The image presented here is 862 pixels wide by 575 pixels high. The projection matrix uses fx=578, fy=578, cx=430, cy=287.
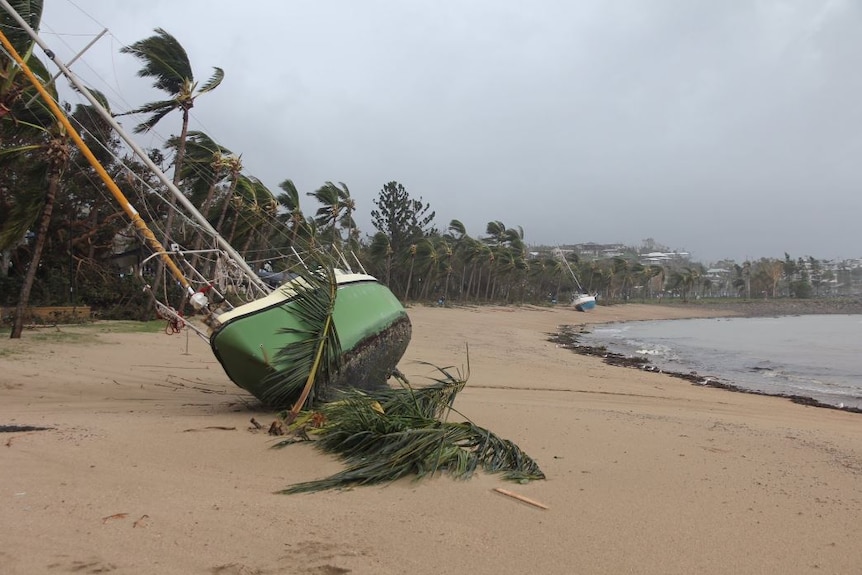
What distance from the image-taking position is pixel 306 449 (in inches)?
217

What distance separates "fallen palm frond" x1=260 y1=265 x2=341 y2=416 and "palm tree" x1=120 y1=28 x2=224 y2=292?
11.5 metres

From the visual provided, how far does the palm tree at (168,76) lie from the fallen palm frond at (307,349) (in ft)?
37.7

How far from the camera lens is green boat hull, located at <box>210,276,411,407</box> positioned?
665 centimetres

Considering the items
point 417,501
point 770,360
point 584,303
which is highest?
point 584,303

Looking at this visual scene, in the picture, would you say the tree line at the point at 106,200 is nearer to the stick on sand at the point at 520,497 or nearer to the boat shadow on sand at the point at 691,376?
the stick on sand at the point at 520,497

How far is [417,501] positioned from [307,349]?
9.88 ft

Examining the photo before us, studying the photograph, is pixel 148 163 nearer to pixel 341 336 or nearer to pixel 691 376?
pixel 341 336

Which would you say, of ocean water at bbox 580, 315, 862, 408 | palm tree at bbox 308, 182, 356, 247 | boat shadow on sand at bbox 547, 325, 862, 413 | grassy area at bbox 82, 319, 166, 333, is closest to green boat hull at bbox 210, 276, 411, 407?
boat shadow on sand at bbox 547, 325, 862, 413

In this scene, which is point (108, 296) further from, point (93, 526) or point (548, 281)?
point (548, 281)

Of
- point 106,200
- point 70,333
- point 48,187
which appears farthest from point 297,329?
point 106,200

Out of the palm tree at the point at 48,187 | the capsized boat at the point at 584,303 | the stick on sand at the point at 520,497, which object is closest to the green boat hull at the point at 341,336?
the stick on sand at the point at 520,497

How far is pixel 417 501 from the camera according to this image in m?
4.27

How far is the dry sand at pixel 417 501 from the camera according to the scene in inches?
131

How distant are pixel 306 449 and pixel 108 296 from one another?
19.9 metres
